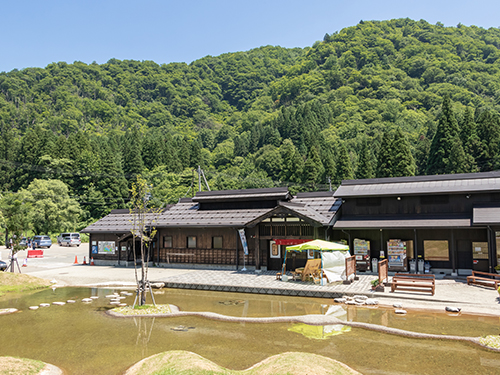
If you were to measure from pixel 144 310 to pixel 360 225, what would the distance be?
44.1ft

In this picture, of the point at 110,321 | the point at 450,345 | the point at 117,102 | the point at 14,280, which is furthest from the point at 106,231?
the point at 117,102

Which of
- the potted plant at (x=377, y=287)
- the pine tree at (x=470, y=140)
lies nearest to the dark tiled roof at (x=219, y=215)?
the potted plant at (x=377, y=287)

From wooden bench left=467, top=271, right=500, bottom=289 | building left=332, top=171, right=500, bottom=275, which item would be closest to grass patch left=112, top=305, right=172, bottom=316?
building left=332, top=171, right=500, bottom=275

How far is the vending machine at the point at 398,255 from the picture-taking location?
2223 cm

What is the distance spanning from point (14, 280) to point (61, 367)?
1484 cm

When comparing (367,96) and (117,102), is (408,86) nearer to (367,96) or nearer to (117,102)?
(367,96)

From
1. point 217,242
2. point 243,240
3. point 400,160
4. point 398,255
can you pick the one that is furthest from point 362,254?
point 400,160

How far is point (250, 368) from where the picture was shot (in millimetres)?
9242

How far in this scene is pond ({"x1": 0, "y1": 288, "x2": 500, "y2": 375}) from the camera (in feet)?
32.1

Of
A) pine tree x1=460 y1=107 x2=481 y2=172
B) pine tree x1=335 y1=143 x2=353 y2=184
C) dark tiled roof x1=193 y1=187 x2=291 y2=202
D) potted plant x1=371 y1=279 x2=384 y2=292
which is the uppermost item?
pine tree x1=460 y1=107 x2=481 y2=172

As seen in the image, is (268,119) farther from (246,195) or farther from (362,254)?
(362,254)

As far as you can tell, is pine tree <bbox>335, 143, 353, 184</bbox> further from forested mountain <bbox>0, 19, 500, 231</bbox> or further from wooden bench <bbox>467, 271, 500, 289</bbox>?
wooden bench <bbox>467, 271, 500, 289</bbox>

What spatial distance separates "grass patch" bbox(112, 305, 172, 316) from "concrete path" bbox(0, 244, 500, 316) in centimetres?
506

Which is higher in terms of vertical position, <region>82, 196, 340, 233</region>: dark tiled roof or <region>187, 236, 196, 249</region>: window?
<region>82, 196, 340, 233</region>: dark tiled roof
